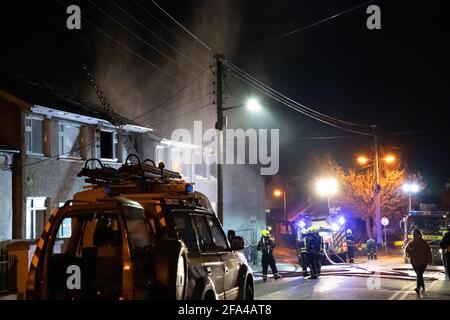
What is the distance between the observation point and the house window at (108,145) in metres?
20.5

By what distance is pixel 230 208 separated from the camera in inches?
1093

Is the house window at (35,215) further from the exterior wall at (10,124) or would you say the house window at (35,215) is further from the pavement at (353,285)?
the pavement at (353,285)

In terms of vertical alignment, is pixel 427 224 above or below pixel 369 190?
below

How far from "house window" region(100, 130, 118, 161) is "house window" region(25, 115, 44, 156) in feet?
9.71

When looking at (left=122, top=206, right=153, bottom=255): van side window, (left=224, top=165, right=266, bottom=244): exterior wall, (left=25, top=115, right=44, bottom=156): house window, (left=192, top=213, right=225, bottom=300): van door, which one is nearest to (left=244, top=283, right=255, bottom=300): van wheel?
(left=192, top=213, right=225, bottom=300): van door

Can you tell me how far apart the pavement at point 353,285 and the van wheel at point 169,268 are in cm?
741

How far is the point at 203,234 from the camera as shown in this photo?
7477 millimetres

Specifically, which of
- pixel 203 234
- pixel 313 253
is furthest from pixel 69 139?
pixel 203 234

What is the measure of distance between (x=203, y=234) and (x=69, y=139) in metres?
12.5

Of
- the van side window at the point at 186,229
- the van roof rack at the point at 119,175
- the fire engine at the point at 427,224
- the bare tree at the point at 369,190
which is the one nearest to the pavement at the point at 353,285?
the fire engine at the point at 427,224

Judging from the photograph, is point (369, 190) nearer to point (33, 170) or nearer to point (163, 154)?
point (163, 154)

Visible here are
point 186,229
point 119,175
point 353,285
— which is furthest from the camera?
point 353,285
